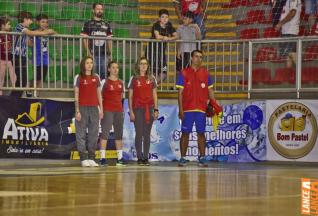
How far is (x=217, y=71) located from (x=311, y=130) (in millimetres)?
2944

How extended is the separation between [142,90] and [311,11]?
5300mm

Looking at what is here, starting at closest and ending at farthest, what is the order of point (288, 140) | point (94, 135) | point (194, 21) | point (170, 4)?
point (94, 135) → point (288, 140) → point (194, 21) → point (170, 4)

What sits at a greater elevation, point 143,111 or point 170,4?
point 170,4

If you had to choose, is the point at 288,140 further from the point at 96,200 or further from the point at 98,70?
the point at 96,200

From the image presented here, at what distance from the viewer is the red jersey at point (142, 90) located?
18.2 metres

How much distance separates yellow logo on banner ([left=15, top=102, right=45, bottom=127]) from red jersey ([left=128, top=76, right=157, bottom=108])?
1.95 meters

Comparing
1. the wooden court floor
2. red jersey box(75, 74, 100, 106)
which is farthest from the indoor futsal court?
the wooden court floor

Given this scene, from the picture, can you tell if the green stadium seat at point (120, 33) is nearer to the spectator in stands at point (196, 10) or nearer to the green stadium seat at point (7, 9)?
the spectator in stands at point (196, 10)

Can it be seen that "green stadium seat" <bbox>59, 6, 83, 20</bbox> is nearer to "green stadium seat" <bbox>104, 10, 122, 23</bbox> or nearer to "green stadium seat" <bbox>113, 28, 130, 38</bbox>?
"green stadium seat" <bbox>104, 10, 122, 23</bbox>

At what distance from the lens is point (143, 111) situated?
18.2 meters

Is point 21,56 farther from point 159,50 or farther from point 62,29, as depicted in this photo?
point 159,50

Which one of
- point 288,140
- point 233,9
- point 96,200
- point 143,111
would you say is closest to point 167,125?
point 143,111

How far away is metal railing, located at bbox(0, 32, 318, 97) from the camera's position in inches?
734

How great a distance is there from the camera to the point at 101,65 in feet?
63.7
